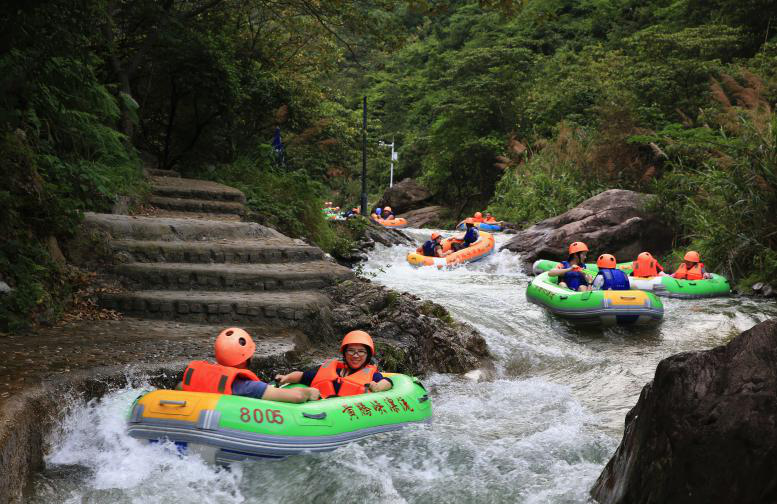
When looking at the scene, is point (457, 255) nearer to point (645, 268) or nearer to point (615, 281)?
point (645, 268)

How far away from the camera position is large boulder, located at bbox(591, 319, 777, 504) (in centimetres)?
293

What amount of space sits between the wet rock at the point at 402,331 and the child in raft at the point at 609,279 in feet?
10.2

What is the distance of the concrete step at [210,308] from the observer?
6703 mm

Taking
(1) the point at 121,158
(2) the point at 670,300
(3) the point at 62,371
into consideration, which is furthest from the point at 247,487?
(2) the point at 670,300

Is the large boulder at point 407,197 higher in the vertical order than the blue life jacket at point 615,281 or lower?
higher

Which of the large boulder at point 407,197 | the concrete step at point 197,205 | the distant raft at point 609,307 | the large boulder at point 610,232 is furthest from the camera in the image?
the large boulder at point 407,197

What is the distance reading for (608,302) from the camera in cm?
956

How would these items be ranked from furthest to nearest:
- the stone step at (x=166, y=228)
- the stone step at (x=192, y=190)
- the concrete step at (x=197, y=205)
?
the stone step at (x=192, y=190), the concrete step at (x=197, y=205), the stone step at (x=166, y=228)

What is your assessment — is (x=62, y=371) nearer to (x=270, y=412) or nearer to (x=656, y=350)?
(x=270, y=412)

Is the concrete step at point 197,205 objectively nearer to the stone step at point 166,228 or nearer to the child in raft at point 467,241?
the stone step at point 166,228

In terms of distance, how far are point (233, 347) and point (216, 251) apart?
3.41 meters

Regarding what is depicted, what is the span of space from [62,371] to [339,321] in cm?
298

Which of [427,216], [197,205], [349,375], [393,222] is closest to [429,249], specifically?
[197,205]

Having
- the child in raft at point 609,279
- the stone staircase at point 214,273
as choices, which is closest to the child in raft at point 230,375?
the stone staircase at point 214,273
